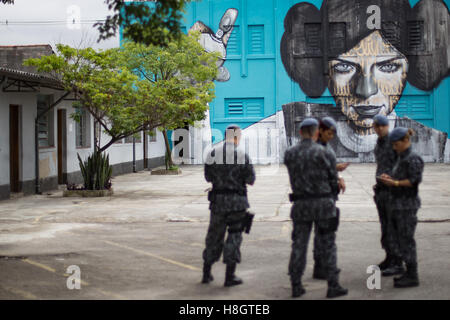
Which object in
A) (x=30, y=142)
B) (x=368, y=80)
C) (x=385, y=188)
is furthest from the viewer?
(x=368, y=80)

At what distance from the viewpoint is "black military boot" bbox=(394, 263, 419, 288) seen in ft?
21.4

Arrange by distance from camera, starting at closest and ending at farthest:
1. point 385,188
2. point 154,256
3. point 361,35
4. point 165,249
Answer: point 385,188 < point 154,256 < point 165,249 < point 361,35

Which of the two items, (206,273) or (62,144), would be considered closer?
(206,273)

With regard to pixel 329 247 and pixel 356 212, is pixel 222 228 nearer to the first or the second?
pixel 329 247

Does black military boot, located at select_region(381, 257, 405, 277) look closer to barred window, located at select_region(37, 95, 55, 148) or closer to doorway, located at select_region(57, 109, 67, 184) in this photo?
barred window, located at select_region(37, 95, 55, 148)

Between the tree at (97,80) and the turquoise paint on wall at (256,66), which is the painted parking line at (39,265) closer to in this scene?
the tree at (97,80)

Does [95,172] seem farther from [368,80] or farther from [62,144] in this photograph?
[368,80]

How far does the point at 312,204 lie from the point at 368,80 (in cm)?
2826

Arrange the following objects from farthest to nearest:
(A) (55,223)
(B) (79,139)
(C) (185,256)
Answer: (B) (79,139) < (A) (55,223) < (C) (185,256)

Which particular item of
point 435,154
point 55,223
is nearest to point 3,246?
point 55,223

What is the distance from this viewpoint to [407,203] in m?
6.62

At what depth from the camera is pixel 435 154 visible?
33.2m

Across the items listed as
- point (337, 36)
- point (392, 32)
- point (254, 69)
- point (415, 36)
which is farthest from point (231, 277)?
point (415, 36)
